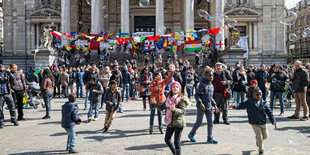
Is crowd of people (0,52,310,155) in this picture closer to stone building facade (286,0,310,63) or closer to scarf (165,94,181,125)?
scarf (165,94,181,125)

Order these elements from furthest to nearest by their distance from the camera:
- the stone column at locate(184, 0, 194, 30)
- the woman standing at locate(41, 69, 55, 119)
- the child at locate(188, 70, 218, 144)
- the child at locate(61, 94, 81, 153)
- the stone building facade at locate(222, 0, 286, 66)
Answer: the stone building facade at locate(222, 0, 286, 66), the stone column at locate(184, 0, 194, 30), the woman standing at locate(41, 69, 55, 119), the child at locate(188, 70, 218, 144), the child at locate(61, 94, 81, 153)

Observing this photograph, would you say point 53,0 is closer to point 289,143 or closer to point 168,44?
point 168,44

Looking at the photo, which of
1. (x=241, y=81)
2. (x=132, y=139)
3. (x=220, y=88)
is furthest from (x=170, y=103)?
(x=241, y=81)

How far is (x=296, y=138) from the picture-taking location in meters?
6.97

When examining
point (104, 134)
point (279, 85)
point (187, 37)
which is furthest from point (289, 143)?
point (187, 37)

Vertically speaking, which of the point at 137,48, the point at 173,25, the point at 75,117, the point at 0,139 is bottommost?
the point at 0,139

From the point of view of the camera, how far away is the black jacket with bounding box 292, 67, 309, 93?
9055mm

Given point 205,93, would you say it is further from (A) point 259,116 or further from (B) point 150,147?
(B) point 150,147

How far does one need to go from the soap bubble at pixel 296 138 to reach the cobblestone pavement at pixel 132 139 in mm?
29

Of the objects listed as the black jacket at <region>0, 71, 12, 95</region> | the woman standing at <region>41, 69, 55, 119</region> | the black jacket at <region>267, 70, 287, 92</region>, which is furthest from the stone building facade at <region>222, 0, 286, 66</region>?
the black jacket at <region>0, 71, 12, 95</region>

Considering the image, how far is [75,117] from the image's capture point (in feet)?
19.6

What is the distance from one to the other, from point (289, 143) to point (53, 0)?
118 ft

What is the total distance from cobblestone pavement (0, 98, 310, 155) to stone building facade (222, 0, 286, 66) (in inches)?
1080

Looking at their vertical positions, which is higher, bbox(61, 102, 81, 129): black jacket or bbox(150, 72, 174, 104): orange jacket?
bbox(150, 72, 174, 104): orange jacket
